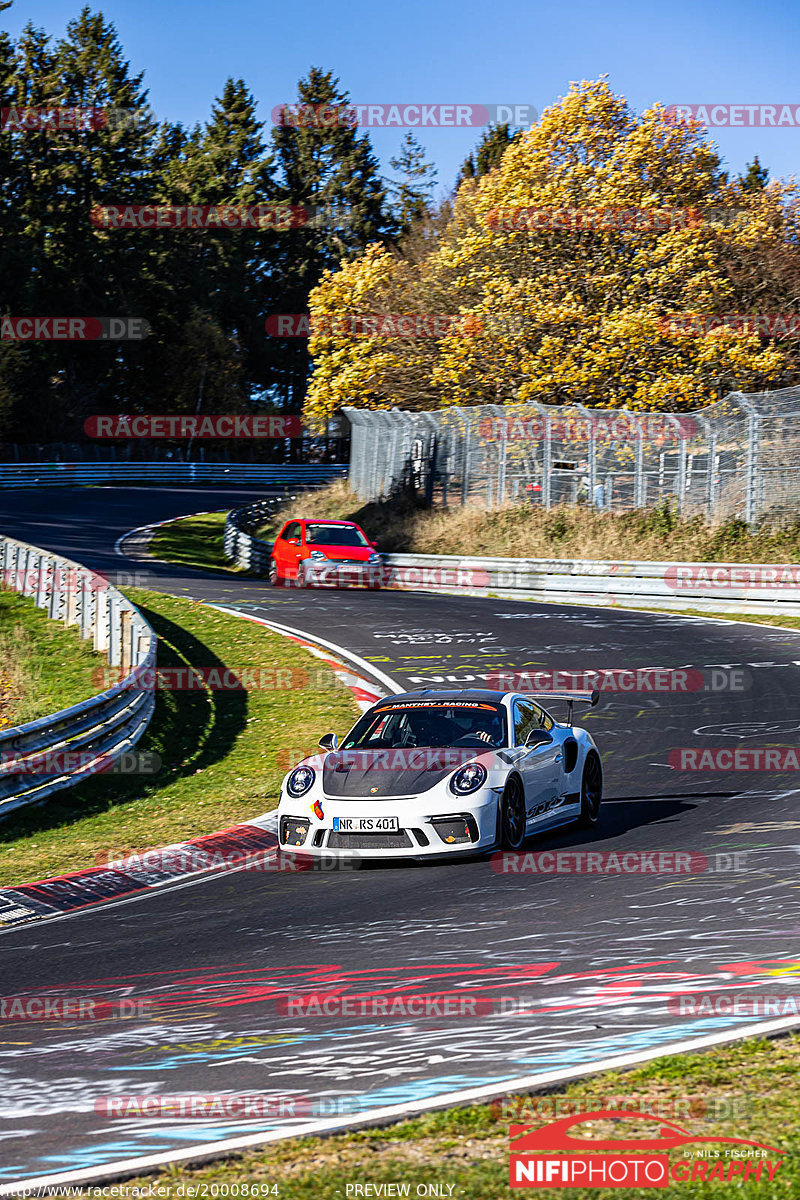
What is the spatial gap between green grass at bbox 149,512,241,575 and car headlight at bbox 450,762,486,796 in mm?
27256

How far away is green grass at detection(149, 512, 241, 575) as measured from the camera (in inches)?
1559

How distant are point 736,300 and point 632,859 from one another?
31.7 m

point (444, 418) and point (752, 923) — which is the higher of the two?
point (444, 418)

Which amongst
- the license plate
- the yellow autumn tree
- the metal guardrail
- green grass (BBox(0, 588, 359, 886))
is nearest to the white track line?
green grass (BBox(0, 588, 359, 886))

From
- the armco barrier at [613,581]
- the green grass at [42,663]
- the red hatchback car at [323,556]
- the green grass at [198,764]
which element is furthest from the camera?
the red hatchback car at [323,556]

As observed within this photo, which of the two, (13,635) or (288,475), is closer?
(13,635)

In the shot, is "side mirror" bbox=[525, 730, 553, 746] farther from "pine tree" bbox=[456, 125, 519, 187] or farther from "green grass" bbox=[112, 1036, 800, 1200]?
"pine tree" bbox=[456, 125, 519, 187]

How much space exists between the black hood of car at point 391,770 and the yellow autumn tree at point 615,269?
2682 cm

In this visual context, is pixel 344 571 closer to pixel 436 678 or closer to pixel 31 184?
pixel 436 678

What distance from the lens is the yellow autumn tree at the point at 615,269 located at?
3672cm

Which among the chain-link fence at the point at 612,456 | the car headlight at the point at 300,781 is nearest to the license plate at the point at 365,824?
the car headlight at the point at 300,781

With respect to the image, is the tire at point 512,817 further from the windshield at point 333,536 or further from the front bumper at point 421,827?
the windshield at point 333,536

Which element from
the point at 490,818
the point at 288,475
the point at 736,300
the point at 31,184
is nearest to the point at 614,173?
the point at 736,300

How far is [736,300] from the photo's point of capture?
39.0 m
